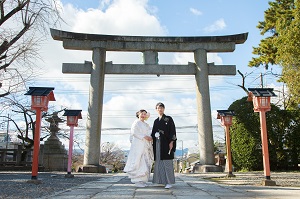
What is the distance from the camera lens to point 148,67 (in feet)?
40.5

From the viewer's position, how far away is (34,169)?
6898mm

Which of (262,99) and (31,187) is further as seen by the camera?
(262,99)

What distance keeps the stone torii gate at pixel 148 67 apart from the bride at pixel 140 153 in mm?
5663

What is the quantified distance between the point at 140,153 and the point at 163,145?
510 millimetres

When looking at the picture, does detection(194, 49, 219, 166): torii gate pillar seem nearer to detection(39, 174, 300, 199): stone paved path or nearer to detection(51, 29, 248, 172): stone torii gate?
detection(51, 29, 248, 172): stone torii gate

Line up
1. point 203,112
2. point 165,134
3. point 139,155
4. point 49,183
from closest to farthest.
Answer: point 165,134 < point 139,155 < point 49,183 < point 203,112

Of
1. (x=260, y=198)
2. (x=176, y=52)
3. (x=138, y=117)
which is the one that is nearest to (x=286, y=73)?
(x=176, y=52)

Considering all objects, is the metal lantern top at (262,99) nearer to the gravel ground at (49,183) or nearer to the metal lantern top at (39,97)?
the gravel ground at (49,183)

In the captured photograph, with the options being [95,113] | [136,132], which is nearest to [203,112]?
[95,113]

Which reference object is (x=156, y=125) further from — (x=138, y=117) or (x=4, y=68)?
(x=4, y=68)

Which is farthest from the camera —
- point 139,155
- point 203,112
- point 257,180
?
point 203,112

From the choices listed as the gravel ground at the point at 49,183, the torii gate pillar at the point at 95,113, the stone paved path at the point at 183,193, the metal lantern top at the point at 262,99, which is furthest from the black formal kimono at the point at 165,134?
the torii gate pillar at the point at 95,113

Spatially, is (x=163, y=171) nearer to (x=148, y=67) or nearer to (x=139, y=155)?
(x=139, y=155)

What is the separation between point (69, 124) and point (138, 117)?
3561mm
